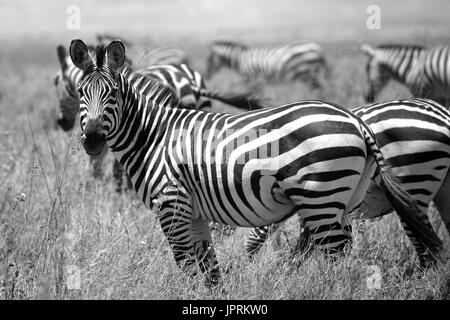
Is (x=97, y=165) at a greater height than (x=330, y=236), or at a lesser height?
lesser

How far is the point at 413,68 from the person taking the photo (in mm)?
12469

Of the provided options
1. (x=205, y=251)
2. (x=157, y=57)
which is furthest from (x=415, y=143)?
(x=157, y=57)

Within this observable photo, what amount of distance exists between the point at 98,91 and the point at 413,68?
9.39 metres

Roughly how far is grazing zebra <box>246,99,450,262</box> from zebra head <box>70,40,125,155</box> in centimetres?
195

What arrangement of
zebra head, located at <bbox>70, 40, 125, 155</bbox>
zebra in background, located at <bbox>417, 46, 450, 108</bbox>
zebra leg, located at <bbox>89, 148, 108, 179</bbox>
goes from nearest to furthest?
zebra head, located at <bbox>70, 40, 125, 155</bbox>, zebra leg, located at <bbox>89, 148, 108, 179</bbox>, zebra in background, located at <bbox>417, 46, 450, 108</bbox>

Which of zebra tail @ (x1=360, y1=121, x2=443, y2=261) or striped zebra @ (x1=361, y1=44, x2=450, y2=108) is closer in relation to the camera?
zebra tail @ (x1=360, y1=121, x2=443, y2=261)

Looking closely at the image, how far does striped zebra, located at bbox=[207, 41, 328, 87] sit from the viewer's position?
17484mm

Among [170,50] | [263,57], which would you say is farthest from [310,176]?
[263,57]

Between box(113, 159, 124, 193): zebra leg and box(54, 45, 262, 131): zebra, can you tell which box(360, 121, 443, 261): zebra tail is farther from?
box(113, 159, 124, 193): zebra leg

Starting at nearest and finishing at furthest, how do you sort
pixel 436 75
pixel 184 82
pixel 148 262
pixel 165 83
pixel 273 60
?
pixel 148 262 < pixel 165 83 < pixel 184 82 < pixel 436 75 < pixel 273 60

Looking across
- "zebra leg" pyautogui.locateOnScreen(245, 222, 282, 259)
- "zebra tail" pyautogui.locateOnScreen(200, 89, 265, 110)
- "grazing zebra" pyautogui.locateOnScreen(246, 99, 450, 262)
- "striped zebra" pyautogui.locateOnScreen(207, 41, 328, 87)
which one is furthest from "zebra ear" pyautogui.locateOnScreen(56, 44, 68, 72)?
"striped zebra" pyautogui.locateOnScreen(207, 41, 328, 87)

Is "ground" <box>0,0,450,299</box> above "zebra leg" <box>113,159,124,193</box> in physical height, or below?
above

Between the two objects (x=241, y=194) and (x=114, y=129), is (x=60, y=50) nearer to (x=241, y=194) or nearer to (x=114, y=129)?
(x=114, y=129)

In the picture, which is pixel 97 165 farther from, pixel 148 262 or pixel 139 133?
pixel 148 262
